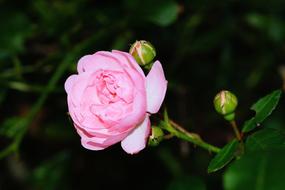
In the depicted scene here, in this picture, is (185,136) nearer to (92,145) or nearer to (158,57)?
(92,145)

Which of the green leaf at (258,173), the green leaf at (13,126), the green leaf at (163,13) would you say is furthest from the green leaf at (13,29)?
the green leaf at (258,173)

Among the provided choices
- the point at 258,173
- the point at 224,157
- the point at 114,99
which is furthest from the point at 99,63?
the point at 258,173

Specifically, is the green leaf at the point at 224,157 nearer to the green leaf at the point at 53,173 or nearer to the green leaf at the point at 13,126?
the green leaf at the point at 13,126

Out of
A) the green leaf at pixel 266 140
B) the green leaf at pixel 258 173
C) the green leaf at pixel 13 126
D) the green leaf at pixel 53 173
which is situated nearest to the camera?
the green leaf at pixel 258 173

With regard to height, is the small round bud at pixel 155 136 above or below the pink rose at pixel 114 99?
below

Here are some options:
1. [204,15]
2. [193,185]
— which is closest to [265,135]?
[193,185]

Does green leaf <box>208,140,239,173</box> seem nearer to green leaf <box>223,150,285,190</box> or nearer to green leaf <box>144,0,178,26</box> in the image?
green leaf <box>223,150,285,190</box>
